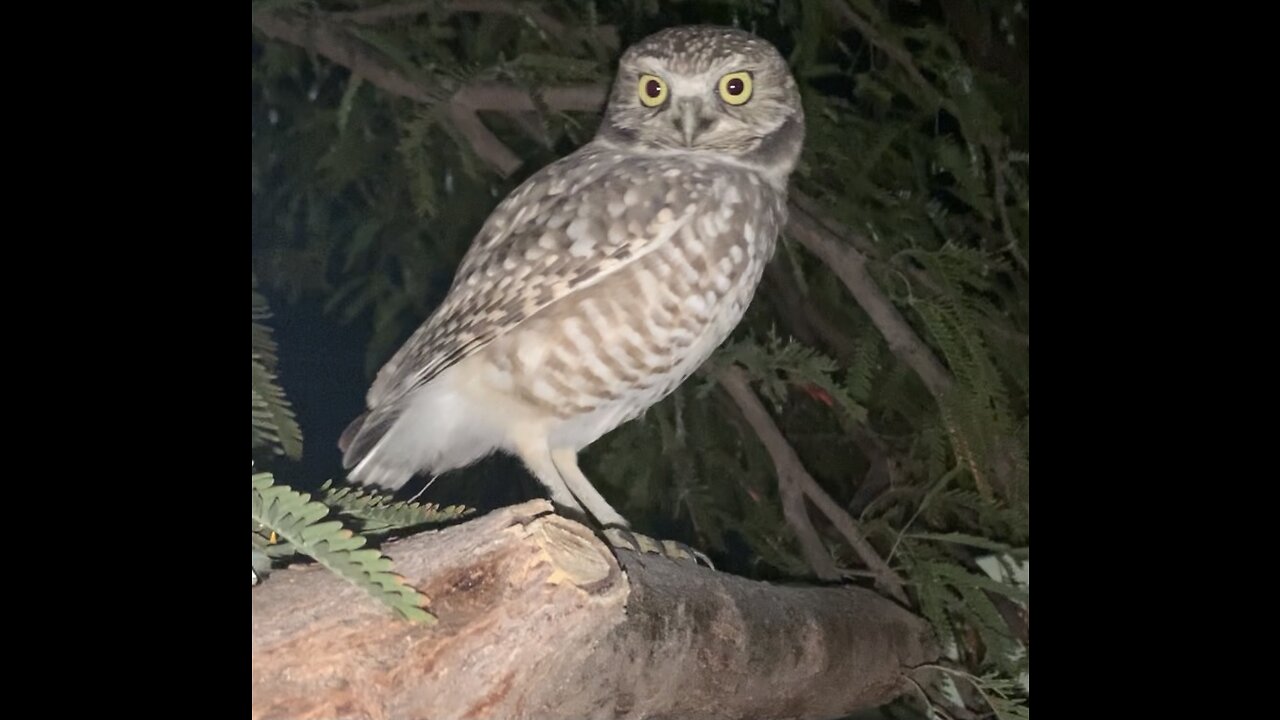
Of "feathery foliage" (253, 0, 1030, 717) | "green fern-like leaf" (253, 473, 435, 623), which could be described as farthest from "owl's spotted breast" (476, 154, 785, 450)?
"green fern-like leaf" (253, 473, 435, 623)

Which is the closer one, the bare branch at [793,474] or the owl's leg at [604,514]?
the owl's leg at [604,514]

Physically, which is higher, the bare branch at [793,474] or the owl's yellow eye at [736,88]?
the owl's yellow eye at [736,88]

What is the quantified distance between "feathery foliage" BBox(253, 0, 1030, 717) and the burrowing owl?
0.07m

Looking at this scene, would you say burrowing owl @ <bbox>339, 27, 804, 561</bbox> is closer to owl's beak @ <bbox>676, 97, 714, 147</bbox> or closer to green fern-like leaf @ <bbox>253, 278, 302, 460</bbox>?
owl's beak @ <bbox>676, 97, 714, 147</bbox>

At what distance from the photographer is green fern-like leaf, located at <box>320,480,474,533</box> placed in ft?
3.67

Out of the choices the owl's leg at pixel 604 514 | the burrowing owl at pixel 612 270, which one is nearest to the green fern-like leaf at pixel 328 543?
the burrowing owl at pixel 612 270

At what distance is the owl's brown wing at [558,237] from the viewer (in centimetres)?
125

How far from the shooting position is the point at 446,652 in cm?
95

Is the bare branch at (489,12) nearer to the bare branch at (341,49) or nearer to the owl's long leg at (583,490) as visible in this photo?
the bare branch at (341,49)
